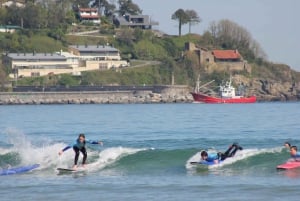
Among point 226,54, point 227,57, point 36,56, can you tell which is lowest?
point 36,56

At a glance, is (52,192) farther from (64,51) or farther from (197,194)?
(64,51)

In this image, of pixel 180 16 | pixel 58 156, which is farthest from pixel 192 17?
pixel 58 156

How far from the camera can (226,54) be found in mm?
163500

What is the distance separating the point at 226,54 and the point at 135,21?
18058 millimetres

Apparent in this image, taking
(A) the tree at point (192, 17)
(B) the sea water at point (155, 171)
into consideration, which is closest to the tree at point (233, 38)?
(A) the tree at point (192, 17)

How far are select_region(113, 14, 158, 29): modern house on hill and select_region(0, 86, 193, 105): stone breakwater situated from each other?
25.9 m

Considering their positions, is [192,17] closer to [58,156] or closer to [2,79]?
[2,79]

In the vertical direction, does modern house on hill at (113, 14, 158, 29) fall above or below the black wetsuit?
above

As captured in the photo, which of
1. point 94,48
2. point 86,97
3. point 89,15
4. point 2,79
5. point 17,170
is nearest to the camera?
point 17,170

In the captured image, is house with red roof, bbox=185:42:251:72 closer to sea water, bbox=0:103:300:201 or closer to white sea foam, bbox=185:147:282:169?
sea water, bbox=0:103:300:201

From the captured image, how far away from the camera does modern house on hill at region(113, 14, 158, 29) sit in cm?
16938

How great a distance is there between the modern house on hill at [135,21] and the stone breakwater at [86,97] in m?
Answer: 25.9

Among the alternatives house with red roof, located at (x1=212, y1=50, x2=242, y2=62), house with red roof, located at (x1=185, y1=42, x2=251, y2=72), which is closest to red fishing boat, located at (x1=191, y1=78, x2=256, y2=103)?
house with red roof, located at (x1=185, y1=42, x2=251, y2=72)

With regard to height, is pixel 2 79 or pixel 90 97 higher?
pixel 2 79
